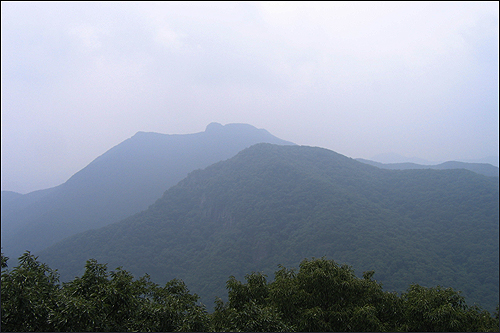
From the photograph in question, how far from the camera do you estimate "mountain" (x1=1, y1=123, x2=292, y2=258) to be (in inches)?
5207

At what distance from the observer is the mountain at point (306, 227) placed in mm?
60938

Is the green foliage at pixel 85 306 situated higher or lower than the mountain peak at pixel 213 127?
lower

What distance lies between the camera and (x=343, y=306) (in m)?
11.8

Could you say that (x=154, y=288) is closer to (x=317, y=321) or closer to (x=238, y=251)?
(x=317, y=321)

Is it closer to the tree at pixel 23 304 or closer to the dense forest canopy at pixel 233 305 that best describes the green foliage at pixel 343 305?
the dense forest canopy at pixel 233 305

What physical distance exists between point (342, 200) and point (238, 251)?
3379 centimetres

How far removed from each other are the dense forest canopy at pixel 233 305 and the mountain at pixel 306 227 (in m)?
47.4

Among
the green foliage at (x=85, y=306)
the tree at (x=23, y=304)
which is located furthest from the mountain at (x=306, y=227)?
the tree at (x=23, y=304)

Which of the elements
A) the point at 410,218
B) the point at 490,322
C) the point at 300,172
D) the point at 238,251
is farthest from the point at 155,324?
the point at 300,172

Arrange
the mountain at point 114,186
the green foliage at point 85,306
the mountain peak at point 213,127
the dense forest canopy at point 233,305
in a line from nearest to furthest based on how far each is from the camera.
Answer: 1. the green foliage at point 85,306
2. the dense forest canopy at point 233,305
3. the mountain at point 114,186
4. the mountain peak at point 213,127

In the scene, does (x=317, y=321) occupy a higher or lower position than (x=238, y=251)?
higher

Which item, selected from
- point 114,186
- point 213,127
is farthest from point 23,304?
point 213,127

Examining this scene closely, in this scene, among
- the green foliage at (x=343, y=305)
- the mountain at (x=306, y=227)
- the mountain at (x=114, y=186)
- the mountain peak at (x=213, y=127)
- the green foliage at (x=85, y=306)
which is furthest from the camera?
the mountain peak at (x=213, y=127)

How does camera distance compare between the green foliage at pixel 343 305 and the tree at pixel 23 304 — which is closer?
the tree at pixel 23 304
